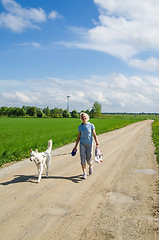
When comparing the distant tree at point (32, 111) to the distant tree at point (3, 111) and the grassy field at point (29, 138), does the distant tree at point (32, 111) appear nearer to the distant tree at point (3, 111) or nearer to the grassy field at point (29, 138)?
the distant tree at point (3, 111)

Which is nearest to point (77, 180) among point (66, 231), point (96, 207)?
point (96, 207)

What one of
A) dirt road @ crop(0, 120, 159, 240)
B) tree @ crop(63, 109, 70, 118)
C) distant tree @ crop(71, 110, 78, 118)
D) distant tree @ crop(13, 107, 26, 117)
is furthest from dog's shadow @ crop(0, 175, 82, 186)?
distant tree @ crop(13, 107, 26, 117)

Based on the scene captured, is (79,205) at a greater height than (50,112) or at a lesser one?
lesser

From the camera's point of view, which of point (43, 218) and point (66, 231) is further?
point (43, 218)

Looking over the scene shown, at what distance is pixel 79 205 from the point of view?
5.33 metres

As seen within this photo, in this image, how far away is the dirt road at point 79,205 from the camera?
Result: 13.4 feet

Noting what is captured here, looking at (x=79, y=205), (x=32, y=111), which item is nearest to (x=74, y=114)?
(x=32, y=111)

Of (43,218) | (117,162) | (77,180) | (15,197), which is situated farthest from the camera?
(117,162)

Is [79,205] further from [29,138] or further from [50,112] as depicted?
[50,112]

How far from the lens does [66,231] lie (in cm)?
412

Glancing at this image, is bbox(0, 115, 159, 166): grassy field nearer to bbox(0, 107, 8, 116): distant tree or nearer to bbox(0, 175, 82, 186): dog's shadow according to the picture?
bbox(0, 175, 82, 186): dog's shadow

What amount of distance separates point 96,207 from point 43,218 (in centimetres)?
142

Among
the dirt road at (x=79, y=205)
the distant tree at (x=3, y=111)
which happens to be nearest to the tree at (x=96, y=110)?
the distant tree at (x=3, y=111)

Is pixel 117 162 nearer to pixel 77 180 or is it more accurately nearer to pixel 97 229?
pixel 77 180
